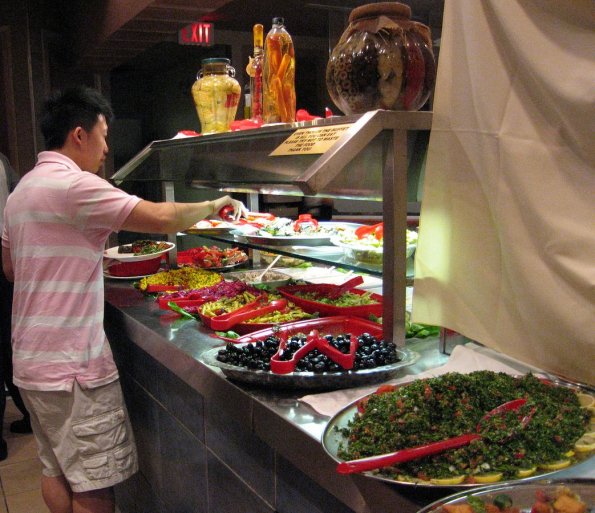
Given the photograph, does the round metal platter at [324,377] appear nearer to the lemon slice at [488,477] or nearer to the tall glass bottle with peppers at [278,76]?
the lemon slice at [488,477]

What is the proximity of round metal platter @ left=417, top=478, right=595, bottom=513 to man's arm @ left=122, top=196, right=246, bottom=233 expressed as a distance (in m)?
1.73

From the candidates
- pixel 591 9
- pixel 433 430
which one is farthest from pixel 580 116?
pixel 433 430

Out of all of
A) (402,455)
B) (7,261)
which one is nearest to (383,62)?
(402,455)

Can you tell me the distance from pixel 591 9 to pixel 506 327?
0.81 metres

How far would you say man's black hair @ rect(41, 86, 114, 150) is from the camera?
2.66 metres

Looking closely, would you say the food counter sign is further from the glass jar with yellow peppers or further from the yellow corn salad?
the yellow corn salad

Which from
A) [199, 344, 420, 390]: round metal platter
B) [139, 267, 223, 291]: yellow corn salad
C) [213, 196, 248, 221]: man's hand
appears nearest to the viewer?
[199, 344, 420, 390]: round metal platter

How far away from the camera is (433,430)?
132 centimetres

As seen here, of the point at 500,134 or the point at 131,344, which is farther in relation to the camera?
the point at 131,344

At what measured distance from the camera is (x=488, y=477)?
117 centimetres

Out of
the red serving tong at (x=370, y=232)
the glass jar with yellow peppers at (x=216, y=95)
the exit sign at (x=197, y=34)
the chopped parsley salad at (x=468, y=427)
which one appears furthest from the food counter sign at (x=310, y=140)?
the exit sign at (x=197, y=34)

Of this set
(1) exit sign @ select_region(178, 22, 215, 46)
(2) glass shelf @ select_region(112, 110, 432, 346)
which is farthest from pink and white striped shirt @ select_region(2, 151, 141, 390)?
(1) exit sign @ select_region(178, 22, 215, 46)

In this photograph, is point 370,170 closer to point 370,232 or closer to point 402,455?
point 370,232

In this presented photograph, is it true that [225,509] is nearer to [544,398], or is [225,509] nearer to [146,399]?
[146,399]
